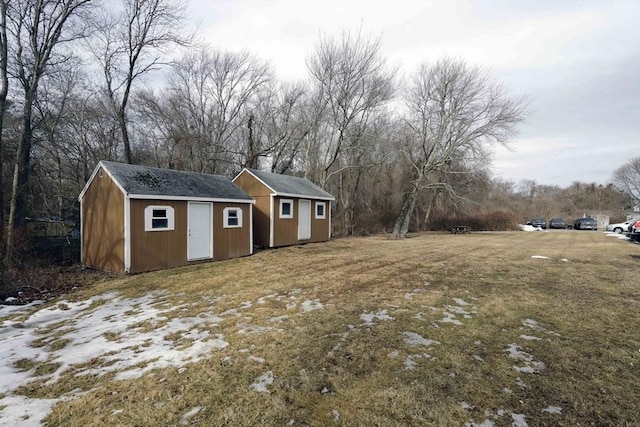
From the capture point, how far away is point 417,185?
22.5m

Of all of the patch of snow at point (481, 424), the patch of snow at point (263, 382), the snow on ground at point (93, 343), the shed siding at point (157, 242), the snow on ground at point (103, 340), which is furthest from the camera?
the shed siding at point (157, 242)

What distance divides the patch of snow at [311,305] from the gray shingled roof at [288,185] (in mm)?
9378

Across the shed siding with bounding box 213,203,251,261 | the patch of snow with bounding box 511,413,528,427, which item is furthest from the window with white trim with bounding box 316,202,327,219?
the patch of snow with bounding box 511,413,528,427

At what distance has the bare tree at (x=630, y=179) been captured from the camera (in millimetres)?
52781

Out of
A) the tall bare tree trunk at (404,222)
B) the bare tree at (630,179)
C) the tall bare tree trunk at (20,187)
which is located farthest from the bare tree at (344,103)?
the bare tree at (630,179)

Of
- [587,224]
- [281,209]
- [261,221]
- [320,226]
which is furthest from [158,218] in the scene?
[587,224]

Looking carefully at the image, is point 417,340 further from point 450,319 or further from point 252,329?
point 252,329

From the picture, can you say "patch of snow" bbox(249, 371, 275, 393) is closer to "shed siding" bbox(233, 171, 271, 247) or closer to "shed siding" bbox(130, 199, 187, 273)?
"shed siding" bbox(130, 199, 187, 273)

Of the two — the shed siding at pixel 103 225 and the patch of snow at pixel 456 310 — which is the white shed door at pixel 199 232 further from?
the patch of snow at pixel 456 310

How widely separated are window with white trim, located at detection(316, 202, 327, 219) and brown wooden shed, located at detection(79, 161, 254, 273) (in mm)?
6597

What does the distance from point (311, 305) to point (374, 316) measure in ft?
4.05

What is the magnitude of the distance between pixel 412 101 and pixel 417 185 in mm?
6192

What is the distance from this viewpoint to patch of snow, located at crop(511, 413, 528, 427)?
107 inches

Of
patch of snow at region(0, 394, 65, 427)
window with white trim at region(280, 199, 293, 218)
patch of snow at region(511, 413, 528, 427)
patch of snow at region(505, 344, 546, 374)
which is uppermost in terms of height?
window with white trim at region(280, 199, 293, 218)
